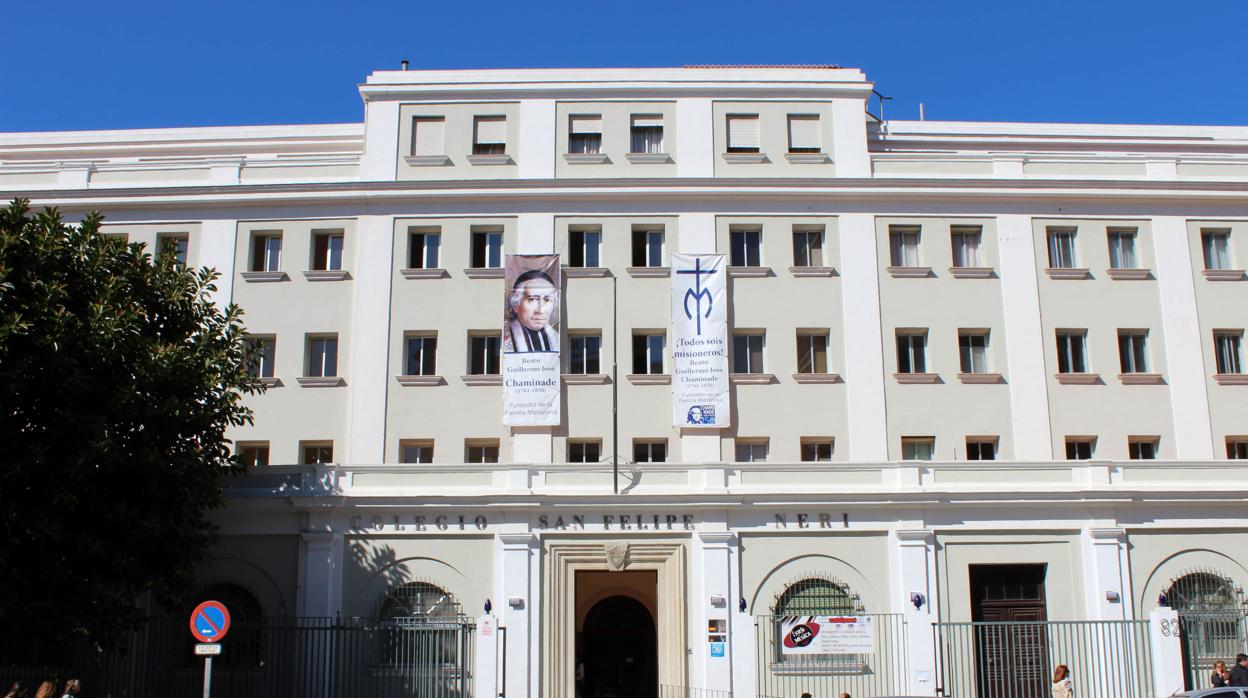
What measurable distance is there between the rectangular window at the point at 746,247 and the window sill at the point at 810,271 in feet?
3.16

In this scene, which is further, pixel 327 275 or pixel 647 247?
pixel 647 247

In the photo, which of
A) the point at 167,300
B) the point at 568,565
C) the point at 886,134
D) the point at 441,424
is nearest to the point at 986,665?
the point at 568,565

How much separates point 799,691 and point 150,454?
14.7 metres

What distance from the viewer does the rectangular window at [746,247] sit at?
31.5m

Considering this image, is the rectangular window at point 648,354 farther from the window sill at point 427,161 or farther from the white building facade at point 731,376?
the window sill at point 427,161

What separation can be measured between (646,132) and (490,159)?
14.5 feet

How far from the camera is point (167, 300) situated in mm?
23703

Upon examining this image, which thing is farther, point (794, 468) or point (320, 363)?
point (320, 363)

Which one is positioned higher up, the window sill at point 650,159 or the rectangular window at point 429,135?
the rectangular window at point 429,135

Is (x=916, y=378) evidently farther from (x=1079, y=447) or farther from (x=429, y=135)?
(x=429, y=135)

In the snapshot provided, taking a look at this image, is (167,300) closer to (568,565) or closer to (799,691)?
(568,565)

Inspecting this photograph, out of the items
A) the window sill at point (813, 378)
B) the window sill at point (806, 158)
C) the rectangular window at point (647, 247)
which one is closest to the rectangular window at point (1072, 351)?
the window sill at point (813, 378)

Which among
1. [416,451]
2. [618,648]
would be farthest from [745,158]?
[618,648]

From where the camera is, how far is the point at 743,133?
32625 millimetres
